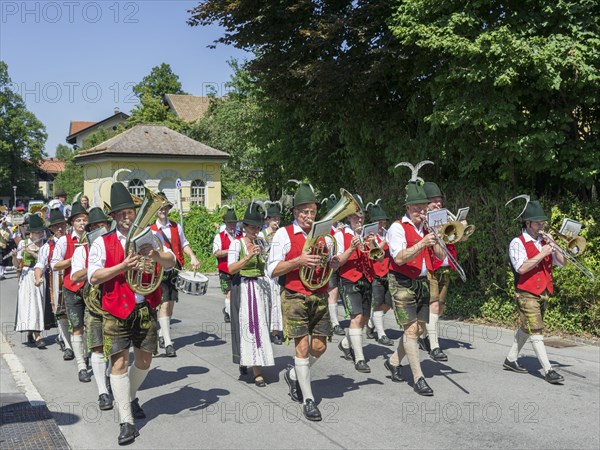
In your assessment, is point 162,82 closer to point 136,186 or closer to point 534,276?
point 136,186

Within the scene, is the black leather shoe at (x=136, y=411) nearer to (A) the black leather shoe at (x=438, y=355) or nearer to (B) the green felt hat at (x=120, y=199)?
(B) the green felt hat at (x=120, y=199)

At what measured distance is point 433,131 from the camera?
11734 mm

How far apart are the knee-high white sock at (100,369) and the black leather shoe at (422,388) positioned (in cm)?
333

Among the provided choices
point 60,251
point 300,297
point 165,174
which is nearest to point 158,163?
point 165,174

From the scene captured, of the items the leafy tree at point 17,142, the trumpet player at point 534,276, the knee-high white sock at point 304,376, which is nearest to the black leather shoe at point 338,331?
the trumpet player at point 534,276

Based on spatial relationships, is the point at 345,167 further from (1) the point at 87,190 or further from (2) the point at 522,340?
(1) the point at 87,190

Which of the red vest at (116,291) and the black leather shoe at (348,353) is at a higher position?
the red vest at (116,291)

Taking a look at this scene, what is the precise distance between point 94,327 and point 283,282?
6.35 ft

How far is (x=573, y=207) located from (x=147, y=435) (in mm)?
7635

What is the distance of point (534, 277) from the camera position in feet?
25.3

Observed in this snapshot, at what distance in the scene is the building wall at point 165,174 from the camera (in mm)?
41719

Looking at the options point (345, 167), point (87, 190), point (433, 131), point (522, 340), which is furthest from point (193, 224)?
point (87, 190)

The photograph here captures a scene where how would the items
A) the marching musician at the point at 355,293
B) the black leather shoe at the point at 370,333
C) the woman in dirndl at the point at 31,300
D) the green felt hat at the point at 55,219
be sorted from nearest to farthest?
the marching musician at the point at 355,293 → the green felt hat at the point at 55,219 → the woman in dirndl at the point at 31,300 → the black leather shoe at the point at 370,333

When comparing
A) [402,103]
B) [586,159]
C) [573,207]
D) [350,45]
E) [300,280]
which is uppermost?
[350,45]
